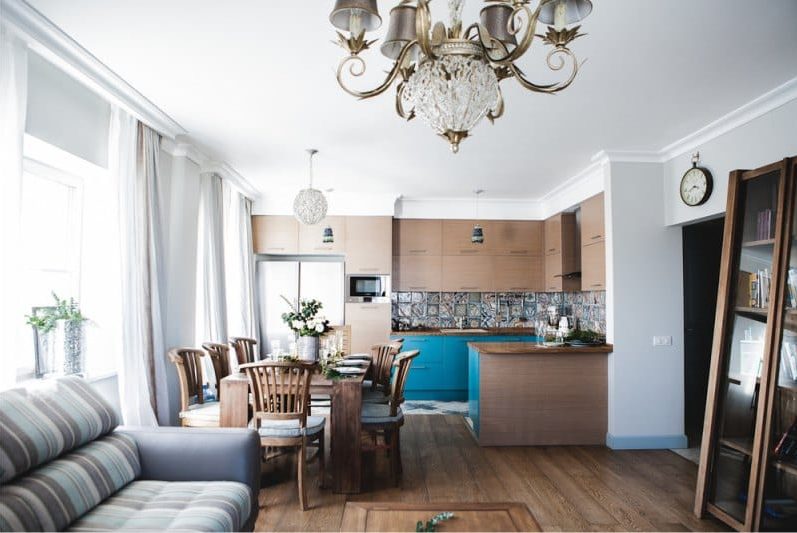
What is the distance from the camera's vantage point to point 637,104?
3.54 metres

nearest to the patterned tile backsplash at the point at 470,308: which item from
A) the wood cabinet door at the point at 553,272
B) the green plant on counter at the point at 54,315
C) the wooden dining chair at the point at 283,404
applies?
the wood cabinet door at the point at 553,272

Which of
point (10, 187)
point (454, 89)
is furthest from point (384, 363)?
point (454, 89)

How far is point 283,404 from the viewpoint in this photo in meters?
3.28

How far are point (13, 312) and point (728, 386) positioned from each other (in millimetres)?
4240

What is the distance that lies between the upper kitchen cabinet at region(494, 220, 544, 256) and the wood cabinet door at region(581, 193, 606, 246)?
1.55 metres

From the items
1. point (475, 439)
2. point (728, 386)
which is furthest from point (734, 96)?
point (475, 439)

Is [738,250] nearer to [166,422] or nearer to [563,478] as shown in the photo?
[563,478]

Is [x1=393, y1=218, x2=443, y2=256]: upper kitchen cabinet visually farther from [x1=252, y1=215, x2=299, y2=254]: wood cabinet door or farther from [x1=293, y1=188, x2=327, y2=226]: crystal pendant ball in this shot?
[x1=293, y1=188, x2=327, y2=226]: crystal pendant ball

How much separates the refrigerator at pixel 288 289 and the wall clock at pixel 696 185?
4.11 metres

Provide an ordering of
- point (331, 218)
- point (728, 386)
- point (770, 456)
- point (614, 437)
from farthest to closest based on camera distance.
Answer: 1. point (331, 218)
2. point (614, 437)
3. point (728, 386)
4. point (770, 456)

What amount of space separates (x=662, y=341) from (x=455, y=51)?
4222mm

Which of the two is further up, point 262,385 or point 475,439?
point 262,385

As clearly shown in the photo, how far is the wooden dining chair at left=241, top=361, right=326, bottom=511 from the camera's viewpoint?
323 centimetres

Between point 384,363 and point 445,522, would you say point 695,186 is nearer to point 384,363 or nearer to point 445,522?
point 384,363
